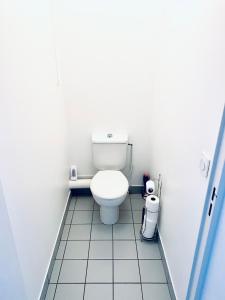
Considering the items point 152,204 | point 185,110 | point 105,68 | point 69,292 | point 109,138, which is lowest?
point 69,292

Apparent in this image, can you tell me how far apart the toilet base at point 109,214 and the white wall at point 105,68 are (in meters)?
0.61

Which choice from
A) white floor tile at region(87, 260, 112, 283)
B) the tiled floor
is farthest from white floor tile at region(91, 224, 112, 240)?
white floor tile at region(87, 260, 112, 283)

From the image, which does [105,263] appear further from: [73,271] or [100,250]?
[73,271]

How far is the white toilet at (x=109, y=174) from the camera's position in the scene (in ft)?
6.27

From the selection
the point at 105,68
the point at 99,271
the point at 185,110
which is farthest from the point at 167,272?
the point at 105,68

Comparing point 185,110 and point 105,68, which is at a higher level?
point 105,68

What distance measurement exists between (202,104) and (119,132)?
4.33 feet

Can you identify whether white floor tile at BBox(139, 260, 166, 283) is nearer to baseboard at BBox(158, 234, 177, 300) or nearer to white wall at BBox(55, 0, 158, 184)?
baseboard at BBox(158, 234, 177, 300)

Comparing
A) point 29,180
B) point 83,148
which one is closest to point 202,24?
point 29,180

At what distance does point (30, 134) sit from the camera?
4.11 ft

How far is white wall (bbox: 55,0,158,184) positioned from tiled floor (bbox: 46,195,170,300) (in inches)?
28.2

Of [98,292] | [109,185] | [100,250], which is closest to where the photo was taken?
[98,292]

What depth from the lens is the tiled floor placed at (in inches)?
61.1

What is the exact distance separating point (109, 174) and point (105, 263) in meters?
0.77
